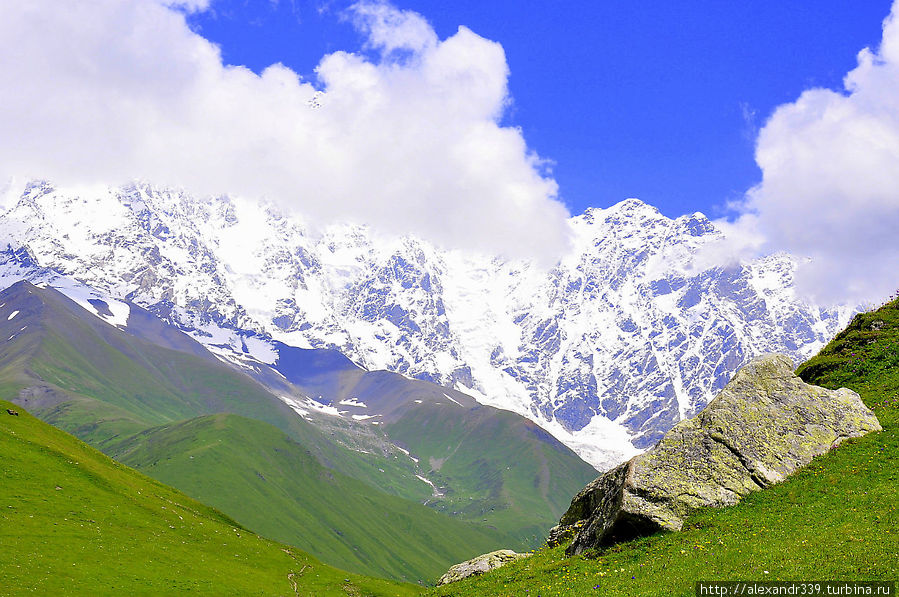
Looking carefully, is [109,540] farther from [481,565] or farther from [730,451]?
[730,451]

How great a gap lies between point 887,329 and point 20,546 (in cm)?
8615

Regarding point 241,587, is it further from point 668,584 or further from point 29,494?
point 668,584

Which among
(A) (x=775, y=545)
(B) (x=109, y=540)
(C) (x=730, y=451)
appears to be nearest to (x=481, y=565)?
(C) (x=730, y=451)

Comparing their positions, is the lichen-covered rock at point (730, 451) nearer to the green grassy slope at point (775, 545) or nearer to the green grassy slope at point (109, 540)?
the green grassy slope at point (775, 545)

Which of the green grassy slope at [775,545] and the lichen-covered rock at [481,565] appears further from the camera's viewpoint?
the lichen-covered rock at [481,565]

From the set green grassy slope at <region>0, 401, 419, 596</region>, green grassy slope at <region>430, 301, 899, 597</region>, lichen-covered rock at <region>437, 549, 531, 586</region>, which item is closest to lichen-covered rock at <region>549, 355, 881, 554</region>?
green grassy slope at <region>430, 301, 899, 597</region>

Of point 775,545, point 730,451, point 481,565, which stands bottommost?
point 481,565

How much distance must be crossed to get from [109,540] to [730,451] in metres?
76.4

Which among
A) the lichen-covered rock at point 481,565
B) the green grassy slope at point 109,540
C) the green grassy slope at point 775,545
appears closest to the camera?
the green grassy slope at point 775,545

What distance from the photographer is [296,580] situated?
108750 millimetres

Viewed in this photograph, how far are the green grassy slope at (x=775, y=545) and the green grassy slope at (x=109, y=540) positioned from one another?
148ft

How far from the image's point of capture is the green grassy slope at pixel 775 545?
26625 mm

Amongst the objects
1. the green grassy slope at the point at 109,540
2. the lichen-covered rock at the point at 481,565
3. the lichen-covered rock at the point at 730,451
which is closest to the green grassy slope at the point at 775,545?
the lichen-covered rock at the point at 730,451

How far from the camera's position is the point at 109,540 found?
81.9 m
